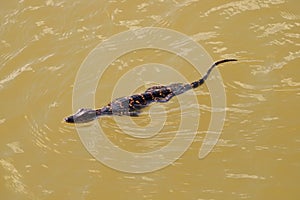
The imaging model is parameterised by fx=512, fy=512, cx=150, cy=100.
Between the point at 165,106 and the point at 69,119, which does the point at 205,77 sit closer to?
the point at 165,106

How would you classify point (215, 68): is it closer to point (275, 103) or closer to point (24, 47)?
point (275, 103)

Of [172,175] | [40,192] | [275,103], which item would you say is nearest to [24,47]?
[40,192]

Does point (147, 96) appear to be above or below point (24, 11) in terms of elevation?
below

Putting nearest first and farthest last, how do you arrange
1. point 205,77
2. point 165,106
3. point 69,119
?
point 69,119 → point 165,106 → point 205,77

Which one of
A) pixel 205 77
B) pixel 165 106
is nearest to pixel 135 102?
pixel 165 106

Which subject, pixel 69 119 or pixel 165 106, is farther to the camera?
pixel 165 106

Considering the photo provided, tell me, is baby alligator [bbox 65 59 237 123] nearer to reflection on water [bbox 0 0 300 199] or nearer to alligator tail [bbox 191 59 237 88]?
alligator tail [bbox 191 59 237 88]
